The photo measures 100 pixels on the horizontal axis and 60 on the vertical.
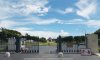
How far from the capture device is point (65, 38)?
45.9 meters

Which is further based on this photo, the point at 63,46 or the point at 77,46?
the point at 77,46

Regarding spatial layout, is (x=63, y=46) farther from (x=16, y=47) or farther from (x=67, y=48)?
(x=16, y=47)

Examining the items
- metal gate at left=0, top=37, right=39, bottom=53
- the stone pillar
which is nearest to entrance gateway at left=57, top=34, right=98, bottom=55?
the stone pillar

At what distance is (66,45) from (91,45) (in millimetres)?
3788

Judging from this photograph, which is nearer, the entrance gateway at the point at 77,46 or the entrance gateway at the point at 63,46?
the entrance gateway at the point at 77,46

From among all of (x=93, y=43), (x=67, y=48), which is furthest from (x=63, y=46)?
(x=93, y=43)

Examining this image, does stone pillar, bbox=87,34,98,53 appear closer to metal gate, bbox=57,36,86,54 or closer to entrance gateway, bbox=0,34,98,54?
entrance gateway, bbox=0,34,98,54

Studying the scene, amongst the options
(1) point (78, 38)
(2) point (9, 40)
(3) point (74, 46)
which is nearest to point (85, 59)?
(3) point (74, 46)

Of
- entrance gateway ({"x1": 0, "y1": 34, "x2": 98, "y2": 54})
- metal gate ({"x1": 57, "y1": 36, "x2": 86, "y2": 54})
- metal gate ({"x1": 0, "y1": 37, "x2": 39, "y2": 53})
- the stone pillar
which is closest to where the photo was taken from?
the stone pillar

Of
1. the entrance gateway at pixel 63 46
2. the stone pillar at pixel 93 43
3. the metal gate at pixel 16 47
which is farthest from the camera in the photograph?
the metal gate at pixel 16 47

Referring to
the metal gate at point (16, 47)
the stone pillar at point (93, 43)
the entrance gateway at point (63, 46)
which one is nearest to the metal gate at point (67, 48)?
the entrance gateway at point (63, 46)

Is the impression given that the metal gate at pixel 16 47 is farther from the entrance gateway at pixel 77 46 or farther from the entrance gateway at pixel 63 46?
the entrance gateway at pixel 77 46

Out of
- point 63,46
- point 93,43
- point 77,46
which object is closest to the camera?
point 93,43

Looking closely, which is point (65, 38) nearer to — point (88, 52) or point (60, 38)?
point (60, 38)
